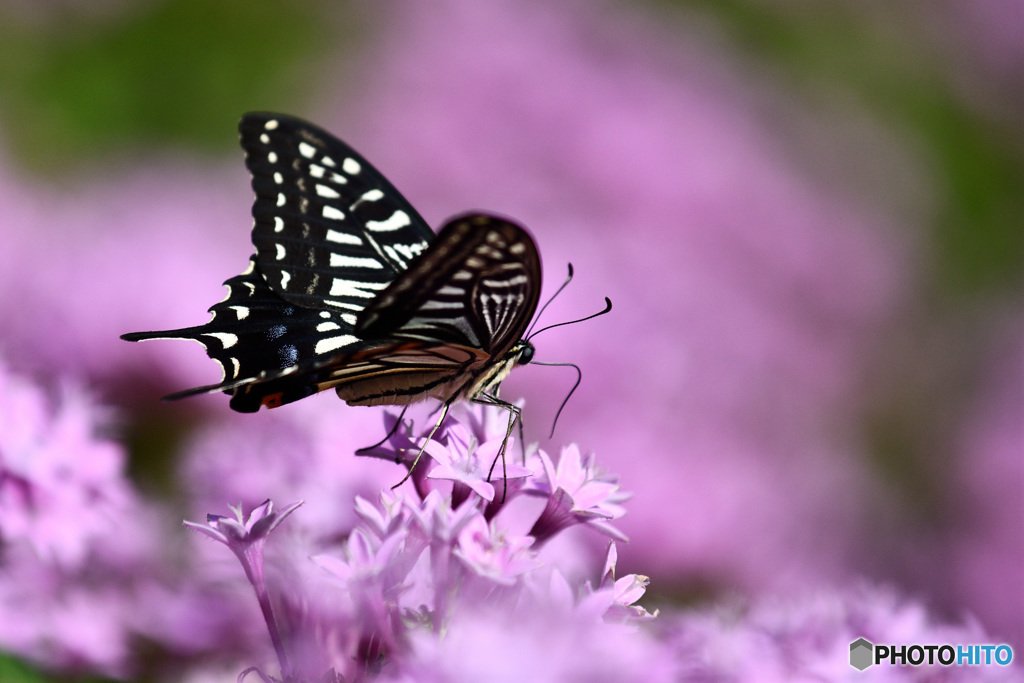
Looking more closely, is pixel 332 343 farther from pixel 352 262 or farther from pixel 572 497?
pixel 572 497

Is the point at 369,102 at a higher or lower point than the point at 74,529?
higher

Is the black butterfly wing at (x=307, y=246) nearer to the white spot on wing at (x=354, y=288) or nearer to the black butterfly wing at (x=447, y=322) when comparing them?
the white spot on wing at (x=354, y=288)

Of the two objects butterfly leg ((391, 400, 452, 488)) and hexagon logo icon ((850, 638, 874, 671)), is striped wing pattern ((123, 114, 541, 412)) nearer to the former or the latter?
butterfly leg ((391, 400, 452, 488))

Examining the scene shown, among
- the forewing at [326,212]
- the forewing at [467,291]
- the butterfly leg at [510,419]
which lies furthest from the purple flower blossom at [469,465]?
the forewing at [326,212]

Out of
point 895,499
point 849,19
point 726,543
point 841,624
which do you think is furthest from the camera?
point 849,19

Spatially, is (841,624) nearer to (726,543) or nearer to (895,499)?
(726,543)

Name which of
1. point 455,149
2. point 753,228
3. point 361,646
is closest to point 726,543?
point 361,646
